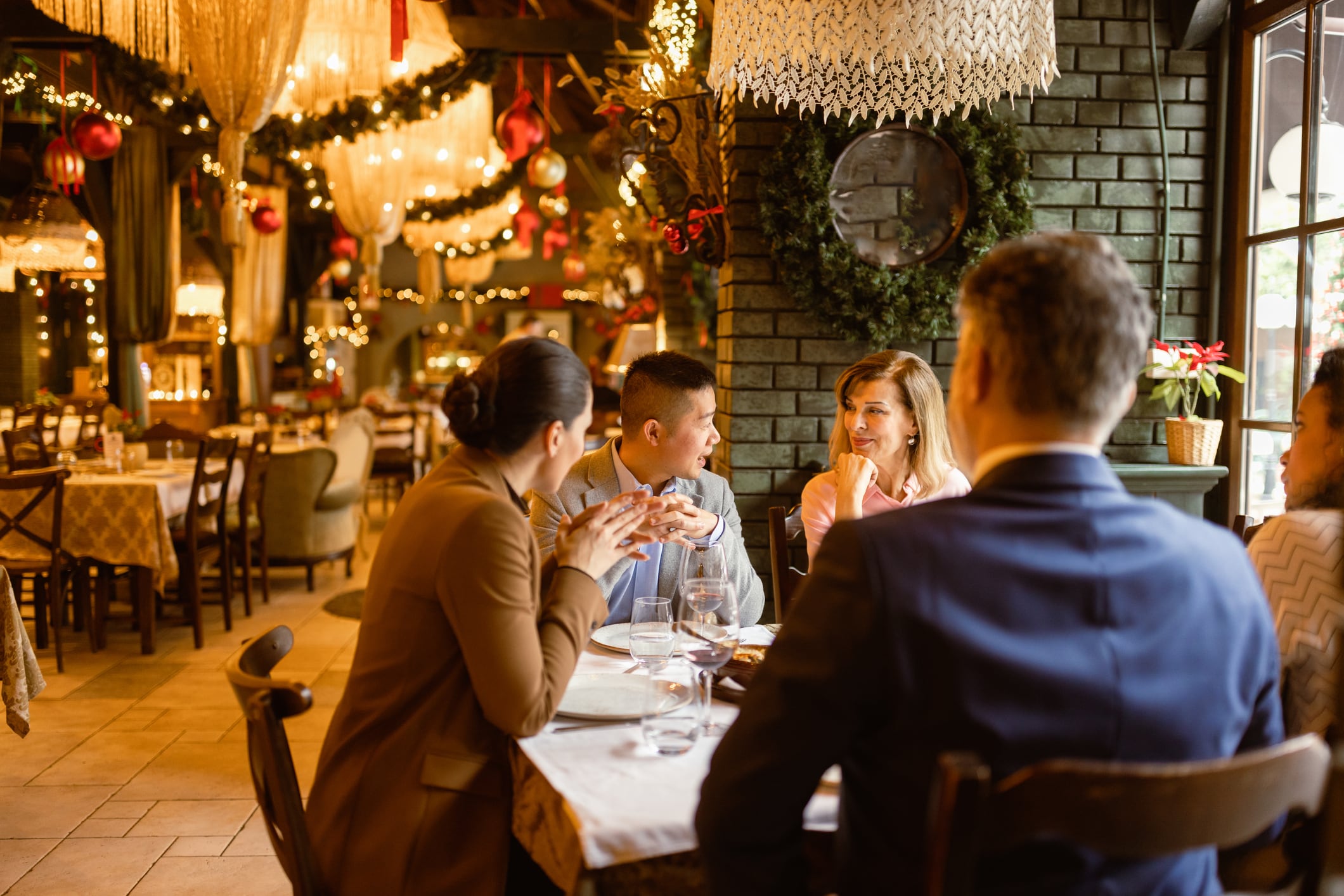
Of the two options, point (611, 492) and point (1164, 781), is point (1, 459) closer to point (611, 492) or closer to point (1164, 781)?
point (611, 492)

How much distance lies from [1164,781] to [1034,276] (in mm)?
499

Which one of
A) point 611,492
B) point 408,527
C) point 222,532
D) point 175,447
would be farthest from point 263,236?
point 408,527

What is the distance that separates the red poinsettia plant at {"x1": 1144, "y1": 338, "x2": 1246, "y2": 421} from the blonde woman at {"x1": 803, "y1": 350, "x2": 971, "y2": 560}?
46.8 inches

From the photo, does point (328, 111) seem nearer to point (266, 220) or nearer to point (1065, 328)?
point (266, 220)

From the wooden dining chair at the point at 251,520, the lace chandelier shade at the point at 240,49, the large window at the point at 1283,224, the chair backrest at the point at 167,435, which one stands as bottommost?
the wooden dining chair at the point at 251,520

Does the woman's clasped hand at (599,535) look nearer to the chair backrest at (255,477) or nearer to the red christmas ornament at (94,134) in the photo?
the chair backrest at (255,477)

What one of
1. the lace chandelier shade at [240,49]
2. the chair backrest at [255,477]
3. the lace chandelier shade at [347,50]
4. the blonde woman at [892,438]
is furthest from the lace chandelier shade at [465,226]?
the blonde woman at [892,438]

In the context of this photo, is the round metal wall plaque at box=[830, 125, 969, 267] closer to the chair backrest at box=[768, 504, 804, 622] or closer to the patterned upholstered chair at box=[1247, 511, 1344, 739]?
the chair backrest at box=[768, 504, 804, 622]

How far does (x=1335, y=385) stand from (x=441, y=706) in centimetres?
167

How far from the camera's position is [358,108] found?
18.7 ft

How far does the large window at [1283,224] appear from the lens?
3176mm

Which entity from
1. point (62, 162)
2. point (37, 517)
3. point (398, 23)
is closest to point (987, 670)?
point (398, 23)

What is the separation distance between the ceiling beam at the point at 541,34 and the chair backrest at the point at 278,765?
5.77 m

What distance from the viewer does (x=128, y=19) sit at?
398 cm
